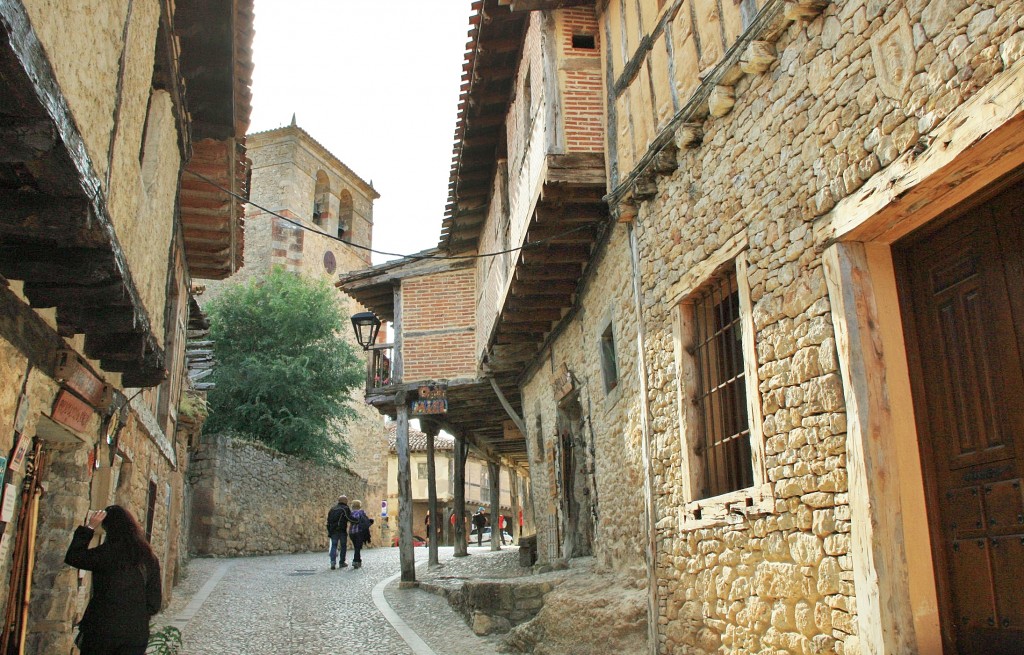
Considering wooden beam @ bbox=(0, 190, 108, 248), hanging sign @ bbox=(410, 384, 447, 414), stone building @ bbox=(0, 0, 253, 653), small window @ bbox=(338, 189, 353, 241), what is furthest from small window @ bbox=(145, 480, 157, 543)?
small window @ bbox=(338, 189, 353, 241)

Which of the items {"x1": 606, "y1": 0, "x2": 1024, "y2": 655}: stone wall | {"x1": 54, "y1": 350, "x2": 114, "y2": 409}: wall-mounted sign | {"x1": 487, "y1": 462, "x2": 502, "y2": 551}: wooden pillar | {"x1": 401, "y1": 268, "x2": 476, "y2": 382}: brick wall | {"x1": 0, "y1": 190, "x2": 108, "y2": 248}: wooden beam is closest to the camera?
{"x1": 0, "y1": 190, "x2": 108, "y2": 248}: wooden beam

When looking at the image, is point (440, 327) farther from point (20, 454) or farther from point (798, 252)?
point (798, 252)

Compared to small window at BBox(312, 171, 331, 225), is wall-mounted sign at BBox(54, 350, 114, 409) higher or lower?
lower

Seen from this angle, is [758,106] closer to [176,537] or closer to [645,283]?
[645,283]

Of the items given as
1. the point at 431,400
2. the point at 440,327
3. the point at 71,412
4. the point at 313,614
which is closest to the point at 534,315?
the point at 431,400

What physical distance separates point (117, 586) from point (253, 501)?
15522 mm

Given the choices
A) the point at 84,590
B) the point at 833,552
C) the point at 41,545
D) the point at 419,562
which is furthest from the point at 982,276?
the point at 419,562

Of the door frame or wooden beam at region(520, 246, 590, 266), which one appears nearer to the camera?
the door frame

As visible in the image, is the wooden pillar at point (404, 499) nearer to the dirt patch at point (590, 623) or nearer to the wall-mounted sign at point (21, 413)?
the dirt patch at point (590, 623)

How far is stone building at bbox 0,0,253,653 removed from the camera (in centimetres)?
330

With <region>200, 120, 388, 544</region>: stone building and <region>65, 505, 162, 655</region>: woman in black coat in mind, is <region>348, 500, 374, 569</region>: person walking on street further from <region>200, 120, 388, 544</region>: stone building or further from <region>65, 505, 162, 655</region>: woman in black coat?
<region>200, 120, 388, 544</region>: stone building

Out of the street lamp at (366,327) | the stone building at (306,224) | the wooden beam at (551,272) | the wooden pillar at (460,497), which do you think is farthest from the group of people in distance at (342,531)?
the stone building at (306,224)

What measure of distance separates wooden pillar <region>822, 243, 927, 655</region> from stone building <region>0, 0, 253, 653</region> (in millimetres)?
3545

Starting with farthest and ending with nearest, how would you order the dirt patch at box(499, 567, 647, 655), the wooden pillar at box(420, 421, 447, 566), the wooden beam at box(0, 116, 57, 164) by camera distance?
the wooden pillar at box(420, 421, 447, 566), the dirt patch at box(499, 567, 647, 655), the wooden beam at box(0, 116, 57, 164)
